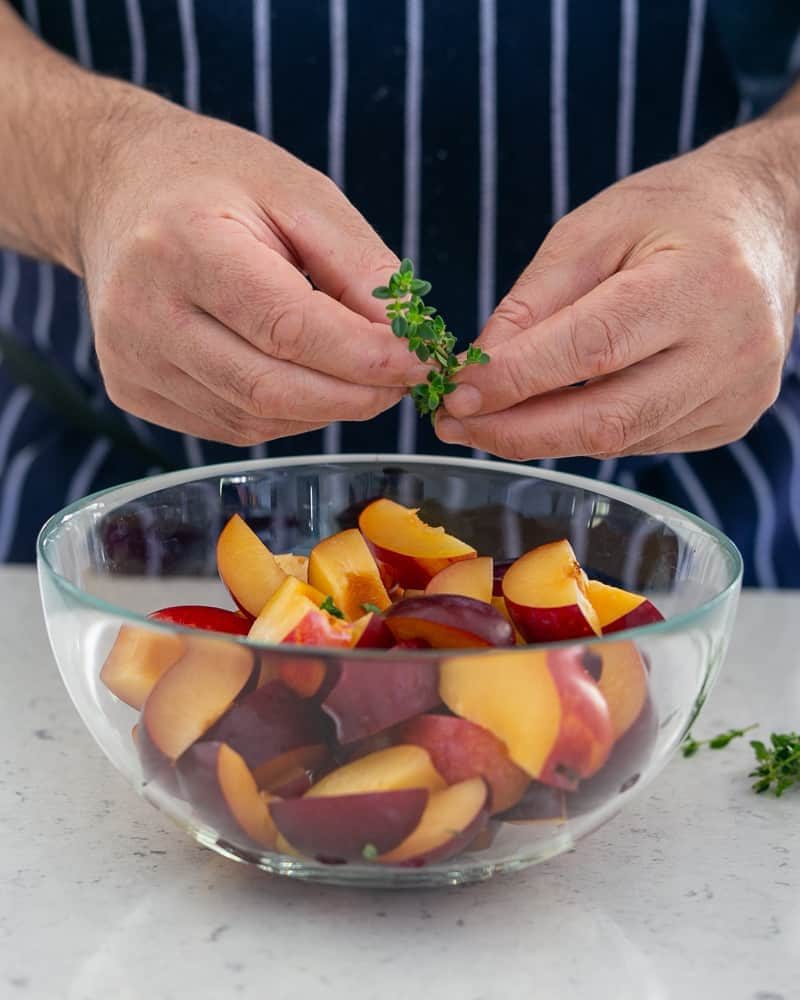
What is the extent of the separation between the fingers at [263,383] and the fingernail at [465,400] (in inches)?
1.8

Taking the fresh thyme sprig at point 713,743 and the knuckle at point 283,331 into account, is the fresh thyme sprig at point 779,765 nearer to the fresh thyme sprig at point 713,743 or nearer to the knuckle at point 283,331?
the fresh thyme sprig at point 713,743

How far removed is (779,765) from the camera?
3.37 ft

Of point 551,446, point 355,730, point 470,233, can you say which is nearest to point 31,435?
point 470,233

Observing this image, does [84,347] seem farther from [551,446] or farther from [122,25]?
[551,446]

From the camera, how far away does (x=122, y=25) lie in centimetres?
161

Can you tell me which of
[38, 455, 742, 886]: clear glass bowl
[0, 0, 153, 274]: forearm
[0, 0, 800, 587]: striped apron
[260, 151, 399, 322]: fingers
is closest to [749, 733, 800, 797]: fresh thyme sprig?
[38, 455, 742, 886]: clear glass bowl

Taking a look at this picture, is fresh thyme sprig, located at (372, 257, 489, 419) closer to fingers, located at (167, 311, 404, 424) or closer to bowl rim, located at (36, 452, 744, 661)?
fingers, located at (167, 311, 404, 424)

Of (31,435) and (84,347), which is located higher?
(84,347)

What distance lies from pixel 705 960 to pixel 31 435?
123 cm

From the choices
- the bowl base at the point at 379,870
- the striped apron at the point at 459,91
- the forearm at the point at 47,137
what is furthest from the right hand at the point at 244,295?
the striped apron at the point at 459,91

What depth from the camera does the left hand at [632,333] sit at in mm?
969

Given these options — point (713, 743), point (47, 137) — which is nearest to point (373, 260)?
point (713, 743)

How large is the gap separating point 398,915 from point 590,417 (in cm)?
40

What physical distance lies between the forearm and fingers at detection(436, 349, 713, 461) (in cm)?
52
